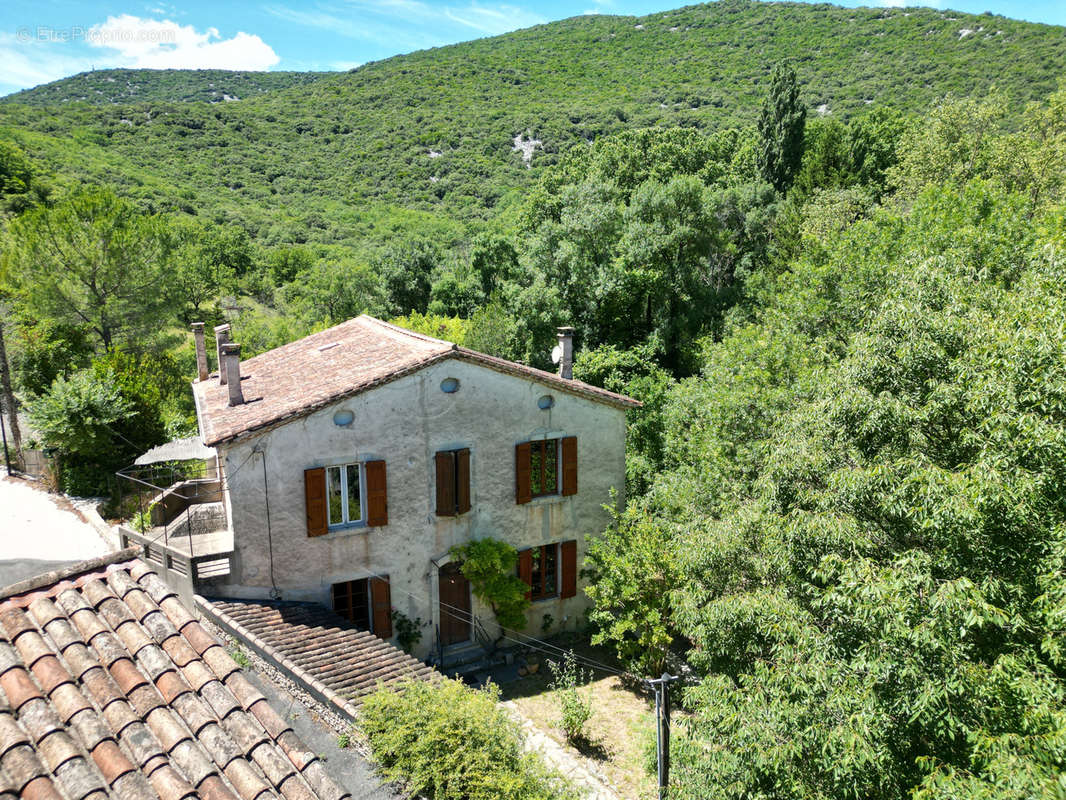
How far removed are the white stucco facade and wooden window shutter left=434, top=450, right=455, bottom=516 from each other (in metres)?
0.17

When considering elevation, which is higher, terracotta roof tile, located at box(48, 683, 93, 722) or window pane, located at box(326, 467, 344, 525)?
terracotta roof tile, located at box(48, 683, 93, 722)

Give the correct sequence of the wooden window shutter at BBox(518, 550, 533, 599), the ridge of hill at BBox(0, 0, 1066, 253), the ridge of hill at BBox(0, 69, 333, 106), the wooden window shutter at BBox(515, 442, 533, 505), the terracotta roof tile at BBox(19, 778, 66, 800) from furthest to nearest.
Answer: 1. the ridge of hill at BBox(0, 69, 333, 106)
2. the ridge of hill at BBox(0, 0, 1066, 253)
3. the wooden window shutter at BBox(518, 550, 533, 599)
4. the wooden window shutter at BBox(515, 442, 533, 505)
5. the terracotta roof tile at BBox(19, 778, 66, 800)

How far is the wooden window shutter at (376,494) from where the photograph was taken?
652 inches

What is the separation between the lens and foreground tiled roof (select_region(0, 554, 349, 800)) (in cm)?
386

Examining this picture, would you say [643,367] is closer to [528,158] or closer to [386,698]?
[386,698]

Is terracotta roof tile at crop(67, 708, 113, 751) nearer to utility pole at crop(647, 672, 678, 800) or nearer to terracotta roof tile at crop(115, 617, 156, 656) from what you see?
terracotta roof tile at crop(115, 617, 156, 656)

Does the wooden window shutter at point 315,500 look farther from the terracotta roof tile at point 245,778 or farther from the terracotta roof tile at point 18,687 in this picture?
the terracotta roof tile at point 245,778

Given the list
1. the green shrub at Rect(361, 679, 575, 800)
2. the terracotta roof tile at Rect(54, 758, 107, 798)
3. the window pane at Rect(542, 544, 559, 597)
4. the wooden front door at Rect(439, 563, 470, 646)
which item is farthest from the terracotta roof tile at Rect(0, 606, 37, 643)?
the window pane at Rect(542, 544, 559, 597)

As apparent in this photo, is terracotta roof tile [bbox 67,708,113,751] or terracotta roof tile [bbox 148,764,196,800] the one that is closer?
terracotta roof tile [bbox 148,764,196,800]

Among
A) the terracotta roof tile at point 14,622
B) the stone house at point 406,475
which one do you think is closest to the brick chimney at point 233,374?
the stone house at point 406,475

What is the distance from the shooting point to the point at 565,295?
101ft

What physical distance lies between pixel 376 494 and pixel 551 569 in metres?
6.02

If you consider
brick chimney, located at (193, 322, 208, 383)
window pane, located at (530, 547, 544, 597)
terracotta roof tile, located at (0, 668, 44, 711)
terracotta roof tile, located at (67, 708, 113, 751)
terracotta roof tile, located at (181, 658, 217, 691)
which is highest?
terracotta roof tile, located at (0, 668, 44, 711)

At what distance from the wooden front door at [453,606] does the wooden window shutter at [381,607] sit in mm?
1514
